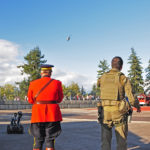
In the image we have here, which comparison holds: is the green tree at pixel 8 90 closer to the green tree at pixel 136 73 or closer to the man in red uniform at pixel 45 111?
the green tree at pixel 136 73

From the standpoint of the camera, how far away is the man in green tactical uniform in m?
4.07

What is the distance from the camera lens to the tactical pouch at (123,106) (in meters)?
4.10

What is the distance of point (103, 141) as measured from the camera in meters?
4.21

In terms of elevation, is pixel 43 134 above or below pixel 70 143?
above

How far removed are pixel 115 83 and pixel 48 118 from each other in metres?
1.31

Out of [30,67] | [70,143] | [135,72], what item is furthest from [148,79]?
[70,143]

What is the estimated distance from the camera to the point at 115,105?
4.14 meters

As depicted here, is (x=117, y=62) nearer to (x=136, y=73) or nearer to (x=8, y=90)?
(x=136, y=73)

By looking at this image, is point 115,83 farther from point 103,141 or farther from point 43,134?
point 43,134

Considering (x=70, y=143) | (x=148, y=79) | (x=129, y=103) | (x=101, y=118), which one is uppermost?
(x=148, y=79)

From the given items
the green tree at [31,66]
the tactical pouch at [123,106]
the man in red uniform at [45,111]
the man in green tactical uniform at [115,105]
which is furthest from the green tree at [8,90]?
the tactical pouch at [123,106]

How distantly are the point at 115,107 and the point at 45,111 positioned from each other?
121 cm

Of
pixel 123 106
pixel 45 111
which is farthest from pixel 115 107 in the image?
pixel 45 111

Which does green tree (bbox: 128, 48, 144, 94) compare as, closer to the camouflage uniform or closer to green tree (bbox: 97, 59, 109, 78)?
green tree (bbox: 97, 59, 109, 78)
